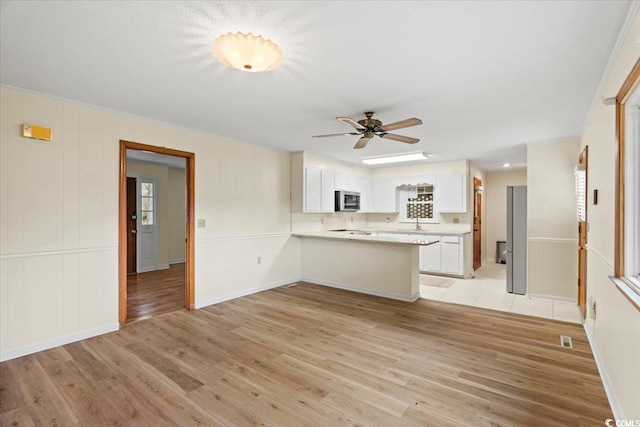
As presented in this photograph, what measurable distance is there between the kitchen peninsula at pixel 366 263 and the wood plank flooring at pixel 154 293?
2.27 meters

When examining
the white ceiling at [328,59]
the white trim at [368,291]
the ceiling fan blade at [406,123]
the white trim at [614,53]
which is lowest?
the white trim at [368,291]

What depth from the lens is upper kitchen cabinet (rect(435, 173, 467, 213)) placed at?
6.43m

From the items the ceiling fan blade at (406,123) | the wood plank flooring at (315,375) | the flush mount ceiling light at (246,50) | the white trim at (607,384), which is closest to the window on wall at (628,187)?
the white trim at (607,384)

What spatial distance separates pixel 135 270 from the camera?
6.58m

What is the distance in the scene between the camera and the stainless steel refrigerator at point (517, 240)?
5039 mm

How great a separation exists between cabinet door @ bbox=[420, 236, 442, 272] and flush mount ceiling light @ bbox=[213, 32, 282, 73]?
213 inches

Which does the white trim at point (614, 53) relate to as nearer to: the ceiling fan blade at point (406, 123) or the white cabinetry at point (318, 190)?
the ceiling fan blade at point (406, 123)

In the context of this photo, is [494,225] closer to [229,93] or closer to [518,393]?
[518,393]

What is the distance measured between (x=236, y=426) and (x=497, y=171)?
8272 mm

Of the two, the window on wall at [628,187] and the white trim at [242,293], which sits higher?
the window on wall at [628,187]

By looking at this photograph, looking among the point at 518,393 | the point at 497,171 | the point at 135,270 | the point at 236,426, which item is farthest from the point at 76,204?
the point at 497,171

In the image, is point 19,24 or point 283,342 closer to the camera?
point 19,24

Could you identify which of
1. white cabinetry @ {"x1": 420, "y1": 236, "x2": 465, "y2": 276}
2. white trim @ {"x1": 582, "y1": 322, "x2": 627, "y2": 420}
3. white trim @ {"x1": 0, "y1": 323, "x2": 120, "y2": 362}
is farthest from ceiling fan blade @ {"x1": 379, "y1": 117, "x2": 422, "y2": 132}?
white cabinetry @ {"x1": 420, "y1": 236, "x2": 465, "y2": 276}

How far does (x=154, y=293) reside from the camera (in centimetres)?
500
